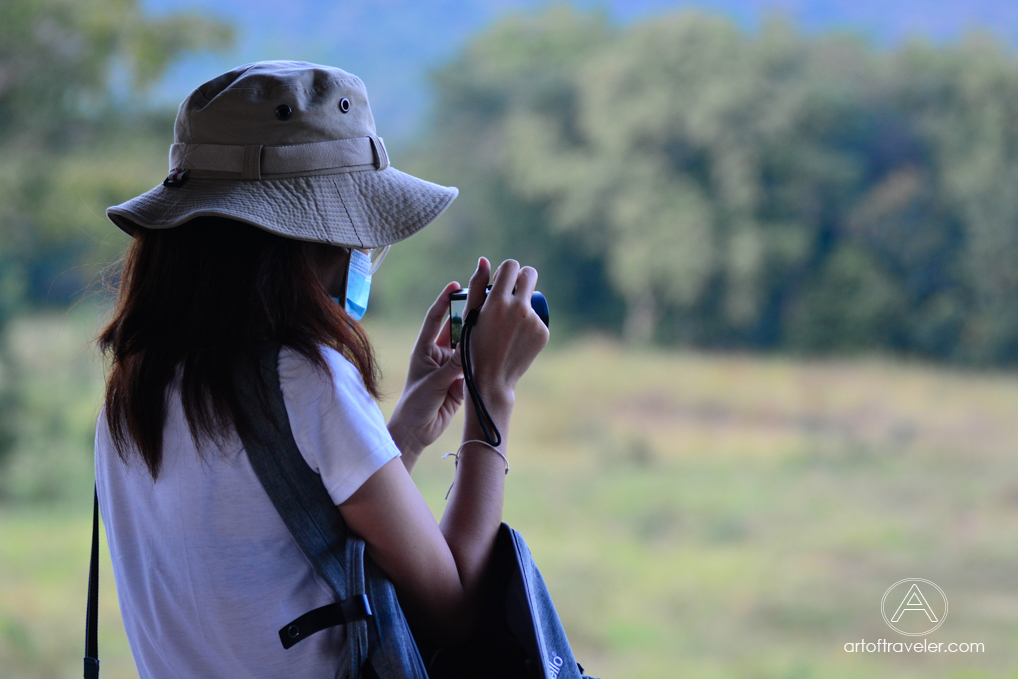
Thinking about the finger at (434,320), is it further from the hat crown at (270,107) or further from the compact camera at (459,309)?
the hat crown at (270,107)

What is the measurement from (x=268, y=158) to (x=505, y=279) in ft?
0.75

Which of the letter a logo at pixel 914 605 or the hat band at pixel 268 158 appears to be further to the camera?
the letter a logo at pixel 914 605

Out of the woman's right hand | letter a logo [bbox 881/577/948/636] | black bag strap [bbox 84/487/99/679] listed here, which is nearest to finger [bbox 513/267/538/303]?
the woman's right hand

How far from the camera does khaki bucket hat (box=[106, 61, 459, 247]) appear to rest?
67 centimetres

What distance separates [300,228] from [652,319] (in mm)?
7479

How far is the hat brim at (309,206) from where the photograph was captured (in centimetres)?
65

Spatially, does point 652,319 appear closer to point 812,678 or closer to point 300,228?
point 812,678

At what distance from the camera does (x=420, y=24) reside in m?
7.79

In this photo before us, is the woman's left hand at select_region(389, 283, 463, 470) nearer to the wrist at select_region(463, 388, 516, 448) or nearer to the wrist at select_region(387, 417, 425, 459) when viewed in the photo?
the wrist at select_region(387, 417, 425, 459)

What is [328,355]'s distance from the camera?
0.63m

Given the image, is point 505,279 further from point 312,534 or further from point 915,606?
point 915,606

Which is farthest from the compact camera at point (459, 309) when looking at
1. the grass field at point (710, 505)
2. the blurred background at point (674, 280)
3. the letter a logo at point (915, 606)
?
the letter a logo at point (915, 606)

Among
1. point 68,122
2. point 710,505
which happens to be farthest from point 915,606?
point 68,122

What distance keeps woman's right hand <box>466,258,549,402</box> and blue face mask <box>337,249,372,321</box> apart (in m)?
0.11
